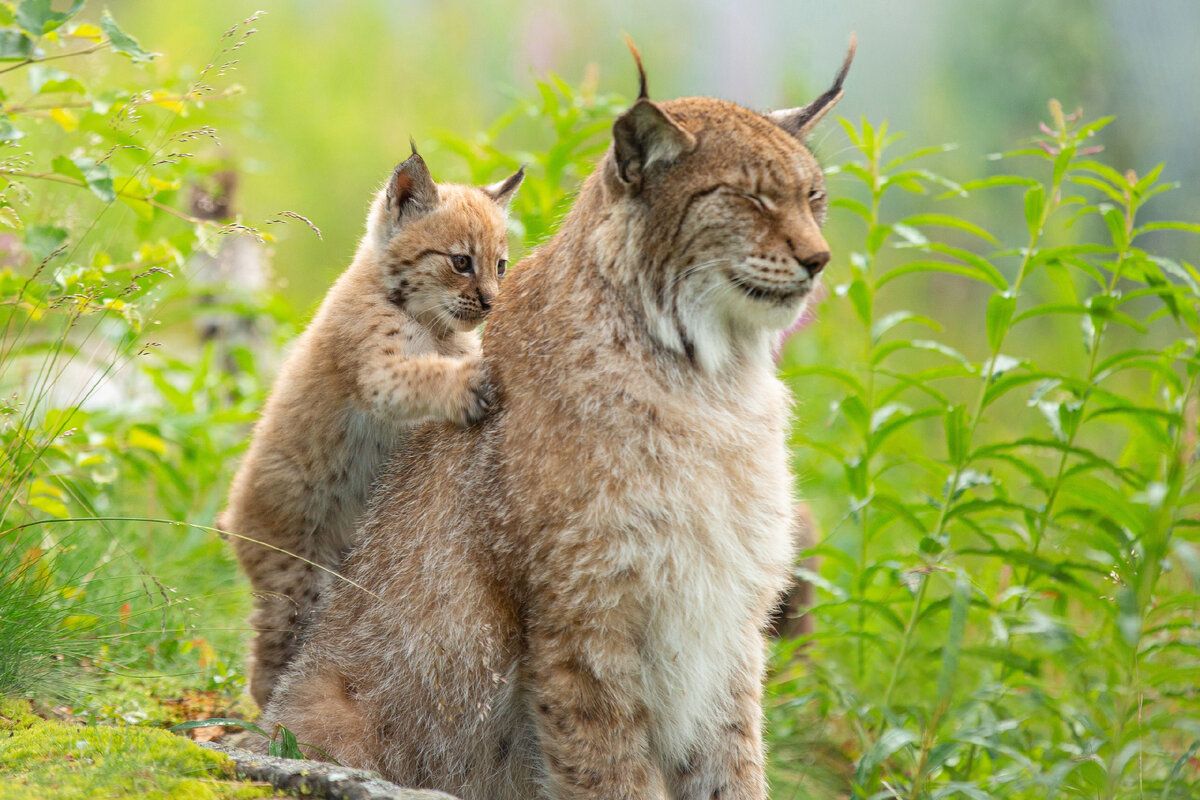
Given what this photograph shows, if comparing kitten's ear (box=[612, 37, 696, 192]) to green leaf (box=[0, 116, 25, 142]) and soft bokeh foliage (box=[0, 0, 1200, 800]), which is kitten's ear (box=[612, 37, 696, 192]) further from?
green leaf (box=[0, 116, 25, 142])

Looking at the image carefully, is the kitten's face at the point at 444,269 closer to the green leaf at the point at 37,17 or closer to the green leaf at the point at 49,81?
the green leaf at the point at 49,81

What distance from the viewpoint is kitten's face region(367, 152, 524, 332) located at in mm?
3852

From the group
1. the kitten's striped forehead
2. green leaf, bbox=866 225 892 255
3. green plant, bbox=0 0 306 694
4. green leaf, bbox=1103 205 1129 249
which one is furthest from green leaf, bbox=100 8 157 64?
green leaf, bbox=1103 205 1129 249

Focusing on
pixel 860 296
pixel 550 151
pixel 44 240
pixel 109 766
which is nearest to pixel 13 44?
pixel 44 240

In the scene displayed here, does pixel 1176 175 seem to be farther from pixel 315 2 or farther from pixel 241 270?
pixel 315 2

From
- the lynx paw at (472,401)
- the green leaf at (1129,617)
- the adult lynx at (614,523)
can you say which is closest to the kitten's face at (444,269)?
the adult lynx at (614,523)

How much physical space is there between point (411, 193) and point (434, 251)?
24 cm

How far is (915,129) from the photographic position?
27.7ft

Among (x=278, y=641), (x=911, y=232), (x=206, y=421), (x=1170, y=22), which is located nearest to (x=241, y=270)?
(x=206, y=421)

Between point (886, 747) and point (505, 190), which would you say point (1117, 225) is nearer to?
point (886, 747)

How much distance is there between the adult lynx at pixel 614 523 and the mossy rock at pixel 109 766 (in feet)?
1.71

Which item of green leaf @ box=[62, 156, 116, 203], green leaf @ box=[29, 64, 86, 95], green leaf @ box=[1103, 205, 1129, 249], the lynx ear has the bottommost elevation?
green leaf @ box=[62, 156, 116, 203]

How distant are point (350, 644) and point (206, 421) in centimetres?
219

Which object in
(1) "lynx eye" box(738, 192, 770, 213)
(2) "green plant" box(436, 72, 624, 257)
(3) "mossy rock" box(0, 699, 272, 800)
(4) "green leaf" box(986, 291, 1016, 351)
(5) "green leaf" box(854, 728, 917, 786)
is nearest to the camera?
(3) "mossy rock" box(0, 699, 272, 800)
